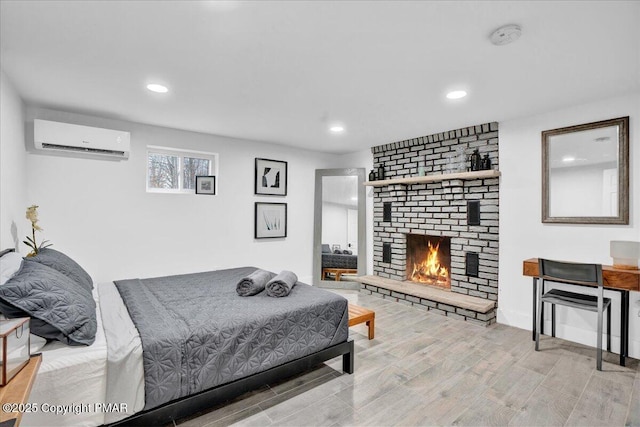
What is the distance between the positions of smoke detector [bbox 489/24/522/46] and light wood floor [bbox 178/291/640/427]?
2.33 meters

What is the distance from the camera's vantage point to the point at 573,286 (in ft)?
10.6

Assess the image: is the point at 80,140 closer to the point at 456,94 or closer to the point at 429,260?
the point at 456,94

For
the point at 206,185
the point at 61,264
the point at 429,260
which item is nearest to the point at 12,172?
the point at 61,264

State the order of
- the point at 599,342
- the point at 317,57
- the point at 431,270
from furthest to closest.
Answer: the point at 431,270
the point at 599,342
the point at 317,57

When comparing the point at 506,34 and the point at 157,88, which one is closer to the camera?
the point at 506,34

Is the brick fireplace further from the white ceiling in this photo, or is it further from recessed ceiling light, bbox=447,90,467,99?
recessed ceiling light, bbox=447,90,467,99

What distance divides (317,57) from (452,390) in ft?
8.39

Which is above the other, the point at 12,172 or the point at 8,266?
the point at 12,172

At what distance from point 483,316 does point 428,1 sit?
10.7 ft

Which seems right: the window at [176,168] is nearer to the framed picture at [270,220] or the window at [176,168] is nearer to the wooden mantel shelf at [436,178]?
the framed picture at [270,220]

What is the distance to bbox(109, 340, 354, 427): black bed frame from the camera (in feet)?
5.50

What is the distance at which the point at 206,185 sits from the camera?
14.1 ft

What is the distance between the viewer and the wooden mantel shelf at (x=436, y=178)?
11.9 ft

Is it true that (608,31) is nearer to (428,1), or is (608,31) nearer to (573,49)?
(573,49)
